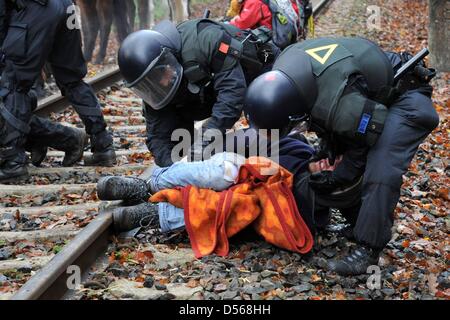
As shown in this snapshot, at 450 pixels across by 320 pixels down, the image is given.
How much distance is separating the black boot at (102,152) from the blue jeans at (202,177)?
1.90 m

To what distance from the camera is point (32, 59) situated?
5.91 m

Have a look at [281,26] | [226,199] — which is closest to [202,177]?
[226,199]

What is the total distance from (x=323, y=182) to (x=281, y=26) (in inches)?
144

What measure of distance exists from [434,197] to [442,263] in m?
1.59

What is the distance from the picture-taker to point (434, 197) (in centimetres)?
628

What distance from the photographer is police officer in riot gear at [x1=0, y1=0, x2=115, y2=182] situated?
19.1ft

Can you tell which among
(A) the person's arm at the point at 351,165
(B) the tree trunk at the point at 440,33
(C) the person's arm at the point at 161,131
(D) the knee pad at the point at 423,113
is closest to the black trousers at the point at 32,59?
(C) the person's arm at the point at 161,131

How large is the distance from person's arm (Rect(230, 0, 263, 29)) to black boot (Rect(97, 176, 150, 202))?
3.34 m

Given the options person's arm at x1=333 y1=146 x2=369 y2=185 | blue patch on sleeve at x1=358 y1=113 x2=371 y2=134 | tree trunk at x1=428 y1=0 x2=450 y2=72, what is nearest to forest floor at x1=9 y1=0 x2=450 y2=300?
person's arm at x1=333 y1=146 x2=369 y2=185

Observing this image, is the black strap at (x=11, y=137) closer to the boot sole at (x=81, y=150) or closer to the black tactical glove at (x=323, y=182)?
the boot sole at (x=81, y=150)

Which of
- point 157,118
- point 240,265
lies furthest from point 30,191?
point 240,265

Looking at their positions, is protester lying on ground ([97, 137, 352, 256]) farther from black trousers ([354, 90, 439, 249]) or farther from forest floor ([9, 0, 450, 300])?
black trousers ([354, 90, 439, 249])

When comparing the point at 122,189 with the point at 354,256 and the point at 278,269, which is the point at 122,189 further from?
the point at 354,256

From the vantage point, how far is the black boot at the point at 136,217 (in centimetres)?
480
